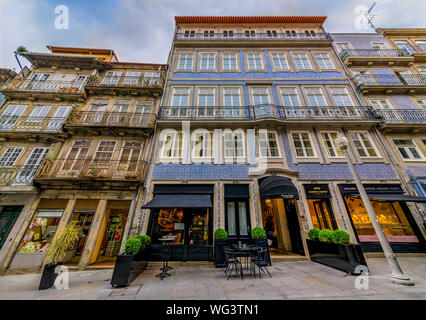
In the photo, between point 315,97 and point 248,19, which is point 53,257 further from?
point 248,19

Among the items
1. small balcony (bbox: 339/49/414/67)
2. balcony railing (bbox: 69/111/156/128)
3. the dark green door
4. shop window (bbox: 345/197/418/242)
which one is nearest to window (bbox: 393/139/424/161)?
shop window (bbox: 345/197/418/242)

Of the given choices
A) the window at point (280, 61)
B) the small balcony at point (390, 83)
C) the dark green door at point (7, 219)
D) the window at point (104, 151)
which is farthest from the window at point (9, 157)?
the small balcony at point (390, 83)

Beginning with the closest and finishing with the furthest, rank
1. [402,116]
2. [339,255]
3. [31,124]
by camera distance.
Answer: [339,255] < [31,124] < [402,116]

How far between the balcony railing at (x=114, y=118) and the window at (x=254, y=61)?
9.64 meters

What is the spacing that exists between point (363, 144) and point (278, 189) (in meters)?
7.47

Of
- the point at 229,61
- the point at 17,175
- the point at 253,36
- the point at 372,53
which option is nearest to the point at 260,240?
the point at 17,175

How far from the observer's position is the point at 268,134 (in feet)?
34.8

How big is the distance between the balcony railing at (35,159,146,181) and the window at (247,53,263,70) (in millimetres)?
12248

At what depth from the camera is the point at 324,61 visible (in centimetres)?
1383

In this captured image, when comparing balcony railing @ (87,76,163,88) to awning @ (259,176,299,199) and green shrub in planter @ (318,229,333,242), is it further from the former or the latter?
green shrub in planter @ (318,229,333,242)

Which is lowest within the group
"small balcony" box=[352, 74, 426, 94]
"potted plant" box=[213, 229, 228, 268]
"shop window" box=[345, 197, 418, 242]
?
"potted plant" box=[213, 229, 228, 268]

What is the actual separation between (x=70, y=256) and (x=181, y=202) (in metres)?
7.26

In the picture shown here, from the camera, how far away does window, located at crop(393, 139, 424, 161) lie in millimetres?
9953

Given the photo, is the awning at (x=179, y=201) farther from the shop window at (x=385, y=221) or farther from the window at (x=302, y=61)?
the window at (x=302, y=61)
